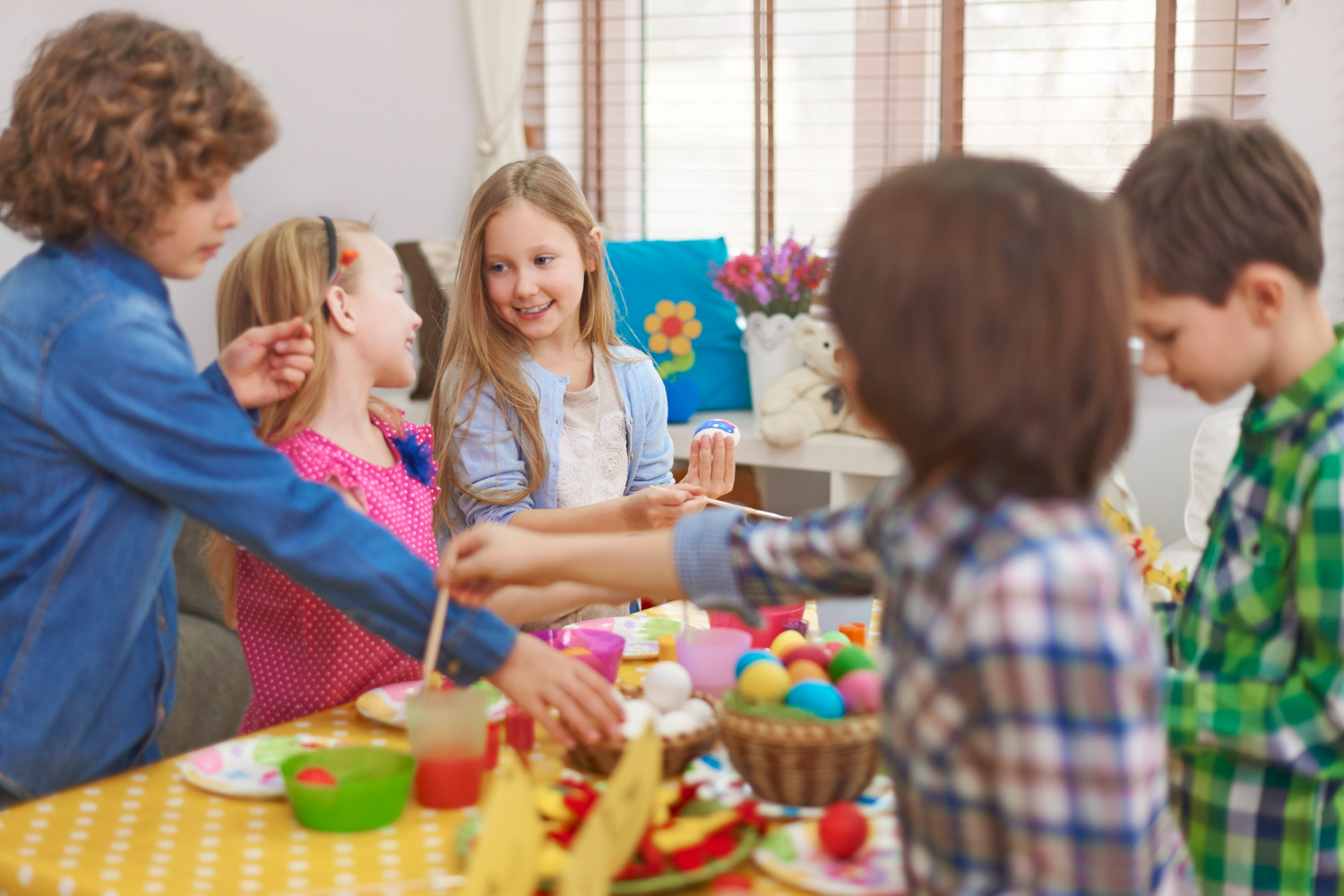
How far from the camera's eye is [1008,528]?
65 centimetres

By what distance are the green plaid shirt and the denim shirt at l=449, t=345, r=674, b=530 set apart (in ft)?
3.54

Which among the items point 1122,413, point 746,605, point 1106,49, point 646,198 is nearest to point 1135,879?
A: point 1122,413

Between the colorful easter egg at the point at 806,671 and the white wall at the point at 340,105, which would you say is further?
the white wall at the point at 340,105

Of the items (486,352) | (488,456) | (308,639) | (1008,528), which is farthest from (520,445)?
(1008,528)

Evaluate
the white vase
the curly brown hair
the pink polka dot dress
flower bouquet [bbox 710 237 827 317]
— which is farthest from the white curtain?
the curly brown hair

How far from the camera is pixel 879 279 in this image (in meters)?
0.66

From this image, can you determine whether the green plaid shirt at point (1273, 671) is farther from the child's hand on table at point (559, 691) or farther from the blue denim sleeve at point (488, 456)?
the blue denim sleeve at point (488, 456)

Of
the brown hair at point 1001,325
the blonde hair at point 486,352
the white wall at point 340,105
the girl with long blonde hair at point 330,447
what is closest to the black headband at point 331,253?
the girl with long blonde hair at point 330,447

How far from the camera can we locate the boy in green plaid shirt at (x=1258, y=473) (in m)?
0.91

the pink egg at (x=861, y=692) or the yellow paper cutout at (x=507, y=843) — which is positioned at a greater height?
the yellow paper cutout at (x=507, y=843)

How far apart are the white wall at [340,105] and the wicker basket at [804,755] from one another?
108 inches

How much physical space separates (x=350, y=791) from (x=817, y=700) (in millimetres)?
376

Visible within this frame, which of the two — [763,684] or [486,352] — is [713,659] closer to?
[763,684]

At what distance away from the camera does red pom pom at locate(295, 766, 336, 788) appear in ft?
3.06
